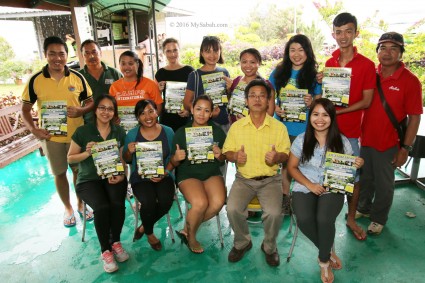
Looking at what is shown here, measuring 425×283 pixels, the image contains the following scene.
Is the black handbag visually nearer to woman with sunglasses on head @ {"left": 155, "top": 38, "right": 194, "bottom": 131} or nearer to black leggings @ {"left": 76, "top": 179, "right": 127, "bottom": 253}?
woman with sunglasses on head @ {"left": 155, "top": 38, "right": 194, "bottom": 131}

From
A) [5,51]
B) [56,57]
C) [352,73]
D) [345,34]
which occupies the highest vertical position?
[5,51]

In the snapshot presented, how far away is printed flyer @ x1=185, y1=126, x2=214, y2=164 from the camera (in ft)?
8.63

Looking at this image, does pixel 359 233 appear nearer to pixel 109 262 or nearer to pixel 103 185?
pixel 109 262

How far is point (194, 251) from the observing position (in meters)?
2.82

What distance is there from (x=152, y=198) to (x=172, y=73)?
1.50m

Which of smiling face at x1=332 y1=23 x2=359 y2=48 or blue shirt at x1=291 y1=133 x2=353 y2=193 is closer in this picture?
blue shirt at x1=291 y1=133 x2=353 y2=193

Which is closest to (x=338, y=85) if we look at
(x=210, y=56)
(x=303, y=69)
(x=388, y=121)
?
(x=303, y=69)

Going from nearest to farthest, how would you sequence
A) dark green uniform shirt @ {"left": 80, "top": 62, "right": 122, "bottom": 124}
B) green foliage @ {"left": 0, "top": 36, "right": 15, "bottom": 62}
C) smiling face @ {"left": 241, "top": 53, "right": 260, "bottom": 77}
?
smiling face @ {"left": 241, "top": 53, "right": 260, "bottom": 77}
dark green uniform shirt @ {"left": 80, "top": 62, "right": 122, "bottom": 124}
green foliage @ {"left": 0, "top": 36, "right": 15, "bottom": 62}

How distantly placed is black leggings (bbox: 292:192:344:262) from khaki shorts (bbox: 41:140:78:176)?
7.98 ft

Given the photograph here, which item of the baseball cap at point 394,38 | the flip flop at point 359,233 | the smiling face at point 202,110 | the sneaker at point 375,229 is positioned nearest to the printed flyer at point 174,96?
the smiling face at point 202,110

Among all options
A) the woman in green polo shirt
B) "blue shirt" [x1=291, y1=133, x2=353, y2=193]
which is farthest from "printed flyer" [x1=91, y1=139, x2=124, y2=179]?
"blue shirt" [x1=291, y1=133, x2=353, y2=193]

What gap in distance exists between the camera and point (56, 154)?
3.20m

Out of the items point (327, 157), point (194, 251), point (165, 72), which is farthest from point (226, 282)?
point (165, 72)

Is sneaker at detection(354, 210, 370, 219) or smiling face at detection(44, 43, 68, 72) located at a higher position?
smiling face at detection(44, 43, 68, 72)
